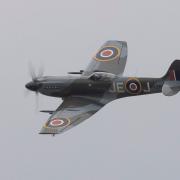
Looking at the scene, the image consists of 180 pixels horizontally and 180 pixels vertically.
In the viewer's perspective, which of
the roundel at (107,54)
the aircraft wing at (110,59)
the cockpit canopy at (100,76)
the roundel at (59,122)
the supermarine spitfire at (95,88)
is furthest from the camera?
the roundel at (107,54)

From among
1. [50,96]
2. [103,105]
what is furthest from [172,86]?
[50,96]

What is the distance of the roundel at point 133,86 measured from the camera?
60938mm

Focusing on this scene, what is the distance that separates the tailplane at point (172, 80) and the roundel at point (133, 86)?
5.97 ft

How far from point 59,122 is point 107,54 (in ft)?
37.1

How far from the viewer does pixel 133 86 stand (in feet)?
200

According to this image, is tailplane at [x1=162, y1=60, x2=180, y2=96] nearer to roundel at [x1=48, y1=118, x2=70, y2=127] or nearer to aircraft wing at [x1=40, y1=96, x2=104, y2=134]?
aircraft wing at [x1=40, y1=96, x2=104, y2=134]

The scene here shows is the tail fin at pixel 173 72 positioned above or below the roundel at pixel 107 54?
above

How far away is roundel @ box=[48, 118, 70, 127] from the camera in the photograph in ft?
184

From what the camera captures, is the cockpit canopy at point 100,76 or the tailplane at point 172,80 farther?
the cockpit canopy at point 100,76

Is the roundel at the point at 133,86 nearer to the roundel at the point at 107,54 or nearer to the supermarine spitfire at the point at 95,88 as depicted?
the supermarine spitfire at the point at 95,88

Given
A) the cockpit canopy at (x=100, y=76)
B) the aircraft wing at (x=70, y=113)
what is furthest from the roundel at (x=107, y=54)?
the aircraft wing at (x=70, y=113)

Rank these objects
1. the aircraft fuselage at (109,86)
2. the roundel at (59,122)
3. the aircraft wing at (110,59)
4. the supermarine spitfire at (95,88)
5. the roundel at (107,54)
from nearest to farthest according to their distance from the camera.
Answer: the roundel at (59,122) < the supermarine spitfire at (95,88) < the aircraft fuselage at (109,86) < the aircraft wing at (110,59) < the roundel at (107,54)

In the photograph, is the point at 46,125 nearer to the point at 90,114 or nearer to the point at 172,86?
the point at 90,114

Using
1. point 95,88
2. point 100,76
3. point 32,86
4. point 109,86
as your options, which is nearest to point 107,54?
point 100,76
